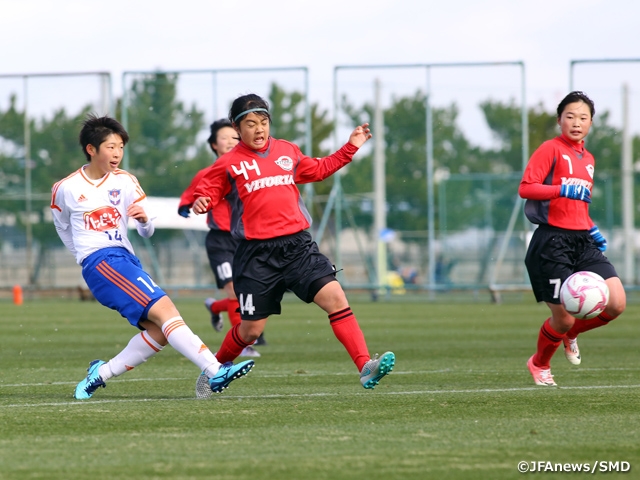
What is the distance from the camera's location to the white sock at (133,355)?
6.91 metres

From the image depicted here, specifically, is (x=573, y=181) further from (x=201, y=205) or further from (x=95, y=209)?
(x=95, y=209)

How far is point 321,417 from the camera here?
580 centimetres

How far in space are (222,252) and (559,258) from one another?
434cm

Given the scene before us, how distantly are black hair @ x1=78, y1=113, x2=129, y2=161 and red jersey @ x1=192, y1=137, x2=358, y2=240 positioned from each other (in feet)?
2.17

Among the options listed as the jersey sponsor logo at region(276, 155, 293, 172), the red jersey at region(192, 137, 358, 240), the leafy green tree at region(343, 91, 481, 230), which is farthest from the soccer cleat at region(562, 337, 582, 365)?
the leafy green tree at region(343, 91, 481, 230)

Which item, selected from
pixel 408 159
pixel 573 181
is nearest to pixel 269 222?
pixel 573 181

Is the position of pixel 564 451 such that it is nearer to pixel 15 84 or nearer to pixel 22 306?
pixel 22 306

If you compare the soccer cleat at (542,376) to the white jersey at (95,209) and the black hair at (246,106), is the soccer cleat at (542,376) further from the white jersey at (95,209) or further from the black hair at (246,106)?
the white jersey at (95,209)

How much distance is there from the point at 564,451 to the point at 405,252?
2101 centimetres

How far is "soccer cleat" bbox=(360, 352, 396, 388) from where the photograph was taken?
627 centimetres

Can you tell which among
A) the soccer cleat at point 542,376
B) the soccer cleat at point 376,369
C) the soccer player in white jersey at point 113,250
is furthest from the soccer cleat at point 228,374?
the soccer cleat at point 542,376

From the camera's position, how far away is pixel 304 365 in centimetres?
958

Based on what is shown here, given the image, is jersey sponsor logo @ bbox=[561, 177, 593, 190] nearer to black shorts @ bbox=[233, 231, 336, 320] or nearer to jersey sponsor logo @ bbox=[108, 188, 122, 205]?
black shorts @ bbox=[233, 231, 336, 320]

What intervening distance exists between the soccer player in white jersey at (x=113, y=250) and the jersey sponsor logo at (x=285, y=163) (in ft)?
2.96
